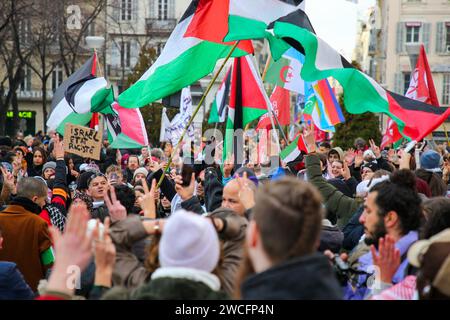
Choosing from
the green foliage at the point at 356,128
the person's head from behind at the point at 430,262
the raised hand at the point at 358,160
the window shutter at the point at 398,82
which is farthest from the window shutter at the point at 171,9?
the person's head from behind at the point at 430,262

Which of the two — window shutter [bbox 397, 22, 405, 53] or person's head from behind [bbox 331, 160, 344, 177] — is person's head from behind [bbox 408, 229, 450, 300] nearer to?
person's head from behind [bbox 331, 160, 344, 177]

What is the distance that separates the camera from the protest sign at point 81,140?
13.5 meters

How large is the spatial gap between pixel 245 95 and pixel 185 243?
875 cm

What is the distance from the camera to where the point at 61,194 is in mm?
9688

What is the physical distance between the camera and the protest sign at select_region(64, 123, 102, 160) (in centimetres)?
1350

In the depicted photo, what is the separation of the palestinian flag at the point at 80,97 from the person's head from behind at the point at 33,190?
5.01 m

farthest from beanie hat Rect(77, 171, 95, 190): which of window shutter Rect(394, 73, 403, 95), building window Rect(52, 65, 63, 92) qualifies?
building window Rect(52, 65, 63, 92)

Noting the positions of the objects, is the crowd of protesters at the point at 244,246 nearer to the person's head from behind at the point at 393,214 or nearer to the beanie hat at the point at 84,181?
the person's head from behind at the point at 393,214

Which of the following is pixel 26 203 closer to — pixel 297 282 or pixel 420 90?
pixel 297 282

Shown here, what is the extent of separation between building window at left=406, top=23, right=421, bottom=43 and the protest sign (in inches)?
1869

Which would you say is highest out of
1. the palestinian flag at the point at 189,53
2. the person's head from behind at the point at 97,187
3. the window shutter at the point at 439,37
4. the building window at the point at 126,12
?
the building window at the point at 126,12

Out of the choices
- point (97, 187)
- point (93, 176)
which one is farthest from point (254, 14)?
point (97, 187)

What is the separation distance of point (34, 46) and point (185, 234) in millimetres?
39311

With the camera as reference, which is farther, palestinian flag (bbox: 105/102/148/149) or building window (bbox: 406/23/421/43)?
building window (bbox: 406/23/421/43)
